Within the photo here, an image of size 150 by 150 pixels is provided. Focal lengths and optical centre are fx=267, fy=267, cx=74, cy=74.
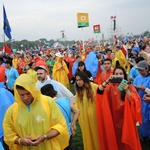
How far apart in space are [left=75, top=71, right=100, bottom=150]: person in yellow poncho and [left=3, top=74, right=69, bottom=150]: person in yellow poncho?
158 cm

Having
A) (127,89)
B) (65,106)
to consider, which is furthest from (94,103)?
(65,106)

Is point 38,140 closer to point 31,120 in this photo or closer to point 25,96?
point 31,120

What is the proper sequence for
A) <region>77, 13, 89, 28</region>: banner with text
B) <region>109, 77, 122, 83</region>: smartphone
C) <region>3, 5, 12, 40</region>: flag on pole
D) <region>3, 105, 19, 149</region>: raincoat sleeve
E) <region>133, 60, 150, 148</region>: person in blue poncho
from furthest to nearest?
<region>77, 13, 89, 28</region>: banner with text < <region>3, 5, 12, 40</region>: flag on pole < <region>133, 60, 150, 148</region>: person in blue poncho < <region>109, 77, 122, 83</region>: smartphone < <region>3, 105, 19, 149</region>: raincoat sleeve

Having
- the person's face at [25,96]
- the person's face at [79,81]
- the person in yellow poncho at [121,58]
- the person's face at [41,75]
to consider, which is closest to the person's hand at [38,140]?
the person's face at [25,96]

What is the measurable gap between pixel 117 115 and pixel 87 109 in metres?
0.50

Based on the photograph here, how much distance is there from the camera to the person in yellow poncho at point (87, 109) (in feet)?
14.1

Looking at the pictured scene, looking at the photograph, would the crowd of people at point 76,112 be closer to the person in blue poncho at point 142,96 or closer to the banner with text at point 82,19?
the person in blue poncho at point 142,96

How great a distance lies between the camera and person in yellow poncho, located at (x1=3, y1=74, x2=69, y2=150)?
8.67ft

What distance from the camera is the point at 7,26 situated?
12.4m

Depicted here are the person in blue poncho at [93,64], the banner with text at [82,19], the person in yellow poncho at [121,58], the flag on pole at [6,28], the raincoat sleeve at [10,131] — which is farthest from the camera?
the banner with text at [82,19]

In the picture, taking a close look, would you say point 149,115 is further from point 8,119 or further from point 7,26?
point 7,26

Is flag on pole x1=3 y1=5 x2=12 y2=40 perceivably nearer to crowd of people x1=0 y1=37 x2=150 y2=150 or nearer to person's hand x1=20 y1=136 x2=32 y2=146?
crowd of people x1=0 y1=37 x2=150 y2=150

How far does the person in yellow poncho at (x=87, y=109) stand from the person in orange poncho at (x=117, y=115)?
0.14 metres

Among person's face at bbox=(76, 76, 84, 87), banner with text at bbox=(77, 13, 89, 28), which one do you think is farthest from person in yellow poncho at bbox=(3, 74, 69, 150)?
banner with text at bbox=(77, 13, 89, 28)
